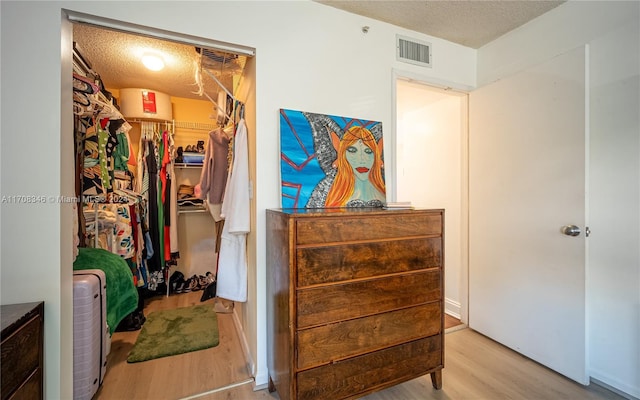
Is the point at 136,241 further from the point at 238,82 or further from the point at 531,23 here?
the point at 531,23

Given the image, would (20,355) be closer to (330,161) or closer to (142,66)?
(330,161)

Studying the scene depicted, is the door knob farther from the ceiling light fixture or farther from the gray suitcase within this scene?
the ceiling light fixture

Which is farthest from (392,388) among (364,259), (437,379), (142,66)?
(142,66)

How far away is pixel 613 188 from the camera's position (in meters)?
1.61

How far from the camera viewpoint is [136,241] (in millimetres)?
2758

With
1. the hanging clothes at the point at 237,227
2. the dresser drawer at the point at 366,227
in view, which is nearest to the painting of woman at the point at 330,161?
the hanging clothes at the point at 237,227

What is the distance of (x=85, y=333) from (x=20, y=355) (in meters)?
0.45

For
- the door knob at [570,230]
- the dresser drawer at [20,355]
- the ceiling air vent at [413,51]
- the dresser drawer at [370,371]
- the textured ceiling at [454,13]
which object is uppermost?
the textured ceiling at [454,13]

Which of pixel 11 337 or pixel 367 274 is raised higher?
pixel 367 274

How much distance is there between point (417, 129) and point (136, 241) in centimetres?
327

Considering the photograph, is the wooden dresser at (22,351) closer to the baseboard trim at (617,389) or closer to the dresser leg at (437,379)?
the dresser leg at (437,379)

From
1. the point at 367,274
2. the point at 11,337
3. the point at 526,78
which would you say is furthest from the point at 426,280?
the point at 11,337

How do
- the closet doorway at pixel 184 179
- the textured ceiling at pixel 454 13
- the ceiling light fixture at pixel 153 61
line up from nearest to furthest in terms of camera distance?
the closet doorway at pixel 184 179 → the textured ceiling at pixel 454 13 → the ceiling light fixture at pixel 153 61

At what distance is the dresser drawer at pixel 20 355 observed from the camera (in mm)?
952
